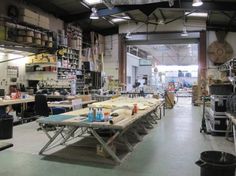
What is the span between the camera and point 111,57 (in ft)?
51.0

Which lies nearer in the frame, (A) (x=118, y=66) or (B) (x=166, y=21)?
(B) (x=166, y=21)

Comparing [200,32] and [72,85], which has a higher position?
[200,32]

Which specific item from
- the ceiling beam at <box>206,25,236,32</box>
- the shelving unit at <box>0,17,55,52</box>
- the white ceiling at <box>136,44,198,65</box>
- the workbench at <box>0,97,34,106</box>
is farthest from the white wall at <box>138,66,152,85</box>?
the workbench at <box>0,97,34,106</box>

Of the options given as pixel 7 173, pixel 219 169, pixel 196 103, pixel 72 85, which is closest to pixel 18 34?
pixel 72 85

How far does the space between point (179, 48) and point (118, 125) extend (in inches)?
700

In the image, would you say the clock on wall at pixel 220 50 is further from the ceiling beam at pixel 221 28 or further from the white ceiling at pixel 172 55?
the white ceiling at pixel 172 55

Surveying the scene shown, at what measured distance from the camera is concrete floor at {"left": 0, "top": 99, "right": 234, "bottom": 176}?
3.79 metres

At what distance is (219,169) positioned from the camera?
2.97 meters

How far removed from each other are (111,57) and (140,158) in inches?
454

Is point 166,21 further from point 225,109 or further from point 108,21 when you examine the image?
point 225,109

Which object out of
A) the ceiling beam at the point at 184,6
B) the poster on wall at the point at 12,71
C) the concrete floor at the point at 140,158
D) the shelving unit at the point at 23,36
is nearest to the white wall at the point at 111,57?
the ceiling beam at the point at 184,6

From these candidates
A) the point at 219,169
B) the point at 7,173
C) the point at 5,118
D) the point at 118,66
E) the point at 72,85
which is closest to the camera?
the point at 219,169

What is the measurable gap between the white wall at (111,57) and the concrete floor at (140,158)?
30.0 feet

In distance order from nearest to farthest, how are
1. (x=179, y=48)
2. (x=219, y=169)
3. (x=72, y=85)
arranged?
1. (x=219, y=169)
2. (x=72, y=85)
3. (x=179, y=48)
